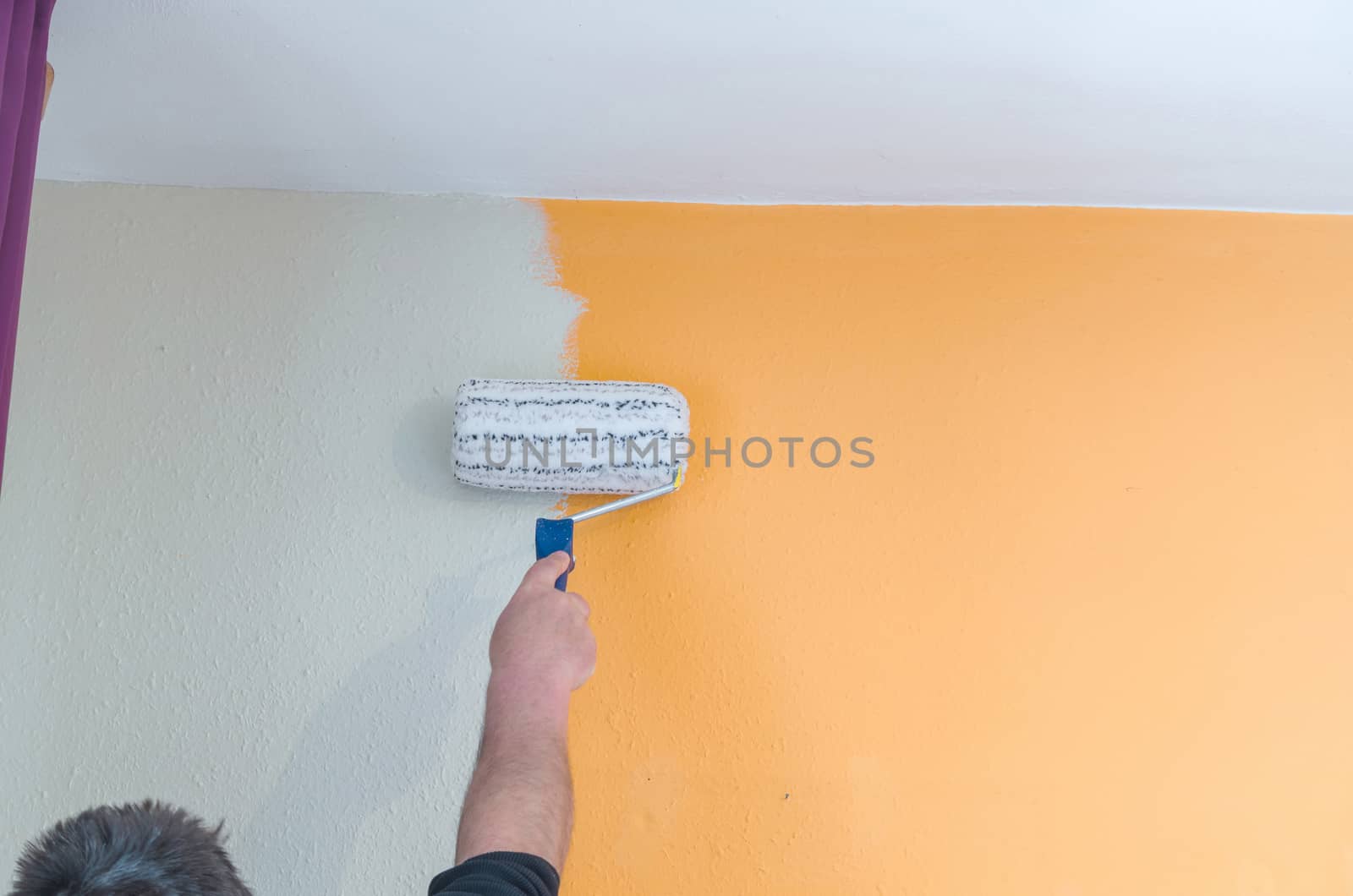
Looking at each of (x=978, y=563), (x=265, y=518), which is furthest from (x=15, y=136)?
(x=978, y=563)

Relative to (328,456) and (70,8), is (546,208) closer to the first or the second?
(328,456)

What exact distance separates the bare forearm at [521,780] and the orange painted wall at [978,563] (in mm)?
164

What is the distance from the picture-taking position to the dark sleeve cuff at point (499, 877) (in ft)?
2.30

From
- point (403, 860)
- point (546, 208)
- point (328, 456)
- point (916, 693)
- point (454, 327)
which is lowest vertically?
point (403, 860)

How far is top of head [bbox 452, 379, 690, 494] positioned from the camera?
0.96 metres

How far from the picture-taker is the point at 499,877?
2.34 feet

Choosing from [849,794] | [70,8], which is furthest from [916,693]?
[70,8]

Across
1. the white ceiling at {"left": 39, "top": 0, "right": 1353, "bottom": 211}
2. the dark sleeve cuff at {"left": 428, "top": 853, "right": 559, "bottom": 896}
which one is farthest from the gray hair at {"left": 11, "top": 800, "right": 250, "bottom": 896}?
the white ceiling at {"left": 39, "top": 0, "right": 1353, "bottom": 211}

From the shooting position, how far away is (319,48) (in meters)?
0.92

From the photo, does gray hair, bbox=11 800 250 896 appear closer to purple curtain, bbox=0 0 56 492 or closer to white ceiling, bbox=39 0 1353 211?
purple curtain, bbox=0 0 56 492

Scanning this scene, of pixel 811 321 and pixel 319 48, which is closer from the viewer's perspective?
pixel 319 48

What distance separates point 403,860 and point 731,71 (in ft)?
2.73

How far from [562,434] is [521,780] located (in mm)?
323

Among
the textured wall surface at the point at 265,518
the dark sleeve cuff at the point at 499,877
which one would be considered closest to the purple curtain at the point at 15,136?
the textured wall surface at the point at 265,518
